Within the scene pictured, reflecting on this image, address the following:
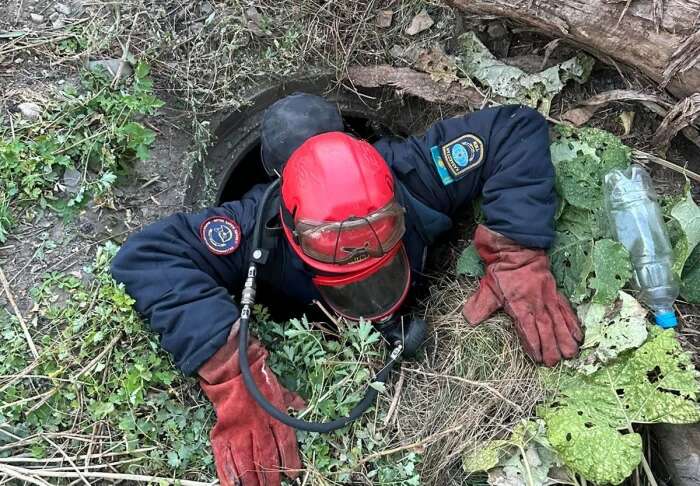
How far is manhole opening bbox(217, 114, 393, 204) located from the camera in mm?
3568

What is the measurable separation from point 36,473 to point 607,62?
8.99 feet

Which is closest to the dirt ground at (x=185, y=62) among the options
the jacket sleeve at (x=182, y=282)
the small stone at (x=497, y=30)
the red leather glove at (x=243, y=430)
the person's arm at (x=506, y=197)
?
the small stone at (x=497, y=30)

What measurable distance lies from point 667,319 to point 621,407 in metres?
0.37

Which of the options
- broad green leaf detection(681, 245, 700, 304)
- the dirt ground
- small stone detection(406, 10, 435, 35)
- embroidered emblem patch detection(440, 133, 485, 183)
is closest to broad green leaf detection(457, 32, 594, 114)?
the dirt ground

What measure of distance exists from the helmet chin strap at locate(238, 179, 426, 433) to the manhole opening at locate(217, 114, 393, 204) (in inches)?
36.3

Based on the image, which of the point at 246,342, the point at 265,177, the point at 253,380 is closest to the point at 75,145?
the point at 246,342

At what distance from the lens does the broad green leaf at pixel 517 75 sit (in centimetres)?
302

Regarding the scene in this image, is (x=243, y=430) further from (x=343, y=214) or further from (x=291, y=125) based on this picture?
(x=291, y=125)

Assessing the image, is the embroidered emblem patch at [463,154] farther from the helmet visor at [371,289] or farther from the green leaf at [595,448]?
the green leaf at [595,448]

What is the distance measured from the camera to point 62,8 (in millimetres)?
3127

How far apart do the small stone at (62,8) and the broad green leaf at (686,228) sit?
274 cm

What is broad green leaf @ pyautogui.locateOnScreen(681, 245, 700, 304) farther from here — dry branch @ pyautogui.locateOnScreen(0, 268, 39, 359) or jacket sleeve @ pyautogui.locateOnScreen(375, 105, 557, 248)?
dry branch @ pyautogui.locateOnScreen(0, 268, 39, 359)

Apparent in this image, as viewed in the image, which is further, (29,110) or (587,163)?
(29,110)

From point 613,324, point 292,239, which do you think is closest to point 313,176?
point 292,239
